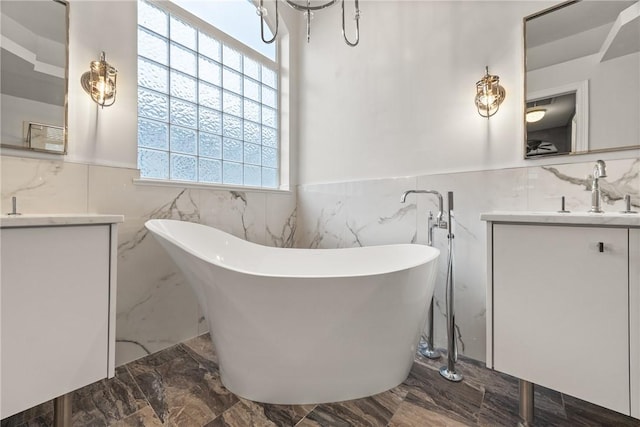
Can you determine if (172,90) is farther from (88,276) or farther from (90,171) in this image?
(88,276)

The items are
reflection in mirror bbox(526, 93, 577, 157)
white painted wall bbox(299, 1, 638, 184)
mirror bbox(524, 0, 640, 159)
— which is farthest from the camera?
white painted wall bbox(299, 1, 638, 184)

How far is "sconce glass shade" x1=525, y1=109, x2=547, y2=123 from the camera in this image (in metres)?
1.36

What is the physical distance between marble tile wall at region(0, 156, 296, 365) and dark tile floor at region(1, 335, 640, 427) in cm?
29

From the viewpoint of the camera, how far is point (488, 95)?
1.49 meters

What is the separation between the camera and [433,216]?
65.7 inches

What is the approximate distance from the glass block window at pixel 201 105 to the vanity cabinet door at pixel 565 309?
73.6 inches

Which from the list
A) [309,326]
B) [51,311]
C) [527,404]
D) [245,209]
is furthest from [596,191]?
[51,311]

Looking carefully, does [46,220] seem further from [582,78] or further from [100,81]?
[582,78]

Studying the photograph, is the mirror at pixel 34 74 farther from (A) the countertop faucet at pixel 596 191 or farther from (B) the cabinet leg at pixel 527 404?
(A) the countertop faucet at pixel 596 191

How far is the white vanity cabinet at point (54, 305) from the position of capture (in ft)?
2.52

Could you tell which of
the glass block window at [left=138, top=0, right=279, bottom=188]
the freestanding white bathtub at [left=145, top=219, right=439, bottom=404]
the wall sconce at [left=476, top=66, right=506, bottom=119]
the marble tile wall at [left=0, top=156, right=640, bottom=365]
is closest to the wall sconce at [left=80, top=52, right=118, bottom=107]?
the glass block window at [left=138, top=0, right=279, bottom=188]

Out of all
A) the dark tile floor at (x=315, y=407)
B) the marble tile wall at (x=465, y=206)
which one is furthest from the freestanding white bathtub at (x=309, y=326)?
the marble tile wall at (x=465, y=206)

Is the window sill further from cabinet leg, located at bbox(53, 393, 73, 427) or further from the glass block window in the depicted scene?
cabinet leg, located at bbox(53, 393, 73, 427)

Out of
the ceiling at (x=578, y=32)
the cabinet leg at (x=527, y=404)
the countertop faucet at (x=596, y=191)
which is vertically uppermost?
the ceiling at (x=578, y=32)
